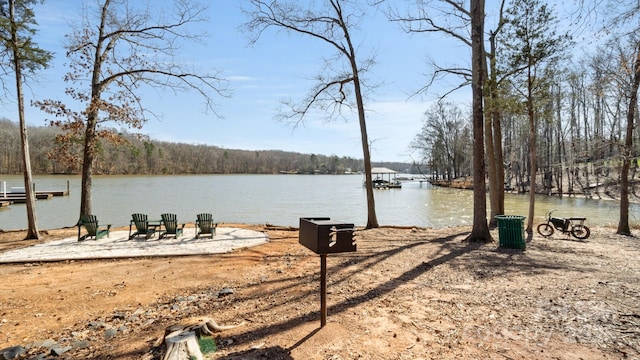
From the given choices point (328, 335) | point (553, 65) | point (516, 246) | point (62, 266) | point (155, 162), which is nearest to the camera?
point (328, 335)

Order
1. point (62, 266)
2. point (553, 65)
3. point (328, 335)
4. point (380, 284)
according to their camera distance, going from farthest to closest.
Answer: point (553, 65)
point (62, 266)
point (380, 284)
point (328, 335)

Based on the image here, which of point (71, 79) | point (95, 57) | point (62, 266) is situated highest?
point (95, 57)

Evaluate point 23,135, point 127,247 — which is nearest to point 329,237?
point 127,247

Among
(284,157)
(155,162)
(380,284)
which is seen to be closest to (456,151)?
(380,284)

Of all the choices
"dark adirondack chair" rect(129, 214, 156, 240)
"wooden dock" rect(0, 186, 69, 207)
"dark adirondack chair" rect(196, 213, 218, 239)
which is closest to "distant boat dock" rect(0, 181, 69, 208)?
"wooden dock" rect(0, 186, 69, 207)

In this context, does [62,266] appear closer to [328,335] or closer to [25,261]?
[25,261]

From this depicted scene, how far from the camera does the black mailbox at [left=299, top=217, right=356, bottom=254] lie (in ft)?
9.79

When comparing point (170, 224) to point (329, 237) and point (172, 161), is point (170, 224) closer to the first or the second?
point (329, 237)

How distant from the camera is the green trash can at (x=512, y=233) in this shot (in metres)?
7.22

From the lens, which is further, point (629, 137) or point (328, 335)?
point (629, 137)

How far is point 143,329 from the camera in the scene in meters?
3.59

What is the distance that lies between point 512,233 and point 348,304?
16.2 ft

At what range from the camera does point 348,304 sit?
4105 millimetres

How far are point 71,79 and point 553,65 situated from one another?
46.5 ft
